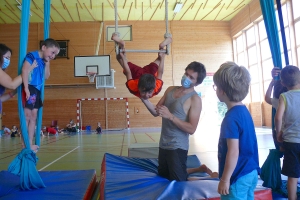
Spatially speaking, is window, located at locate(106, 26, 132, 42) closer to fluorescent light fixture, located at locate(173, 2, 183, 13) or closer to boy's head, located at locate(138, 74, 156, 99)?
fluorescent light fixture, located at locate(173, 2, 183, 13)

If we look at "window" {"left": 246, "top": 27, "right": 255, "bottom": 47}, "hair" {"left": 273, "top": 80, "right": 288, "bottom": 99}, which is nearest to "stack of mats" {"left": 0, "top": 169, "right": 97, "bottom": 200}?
"hair" {"left": 273, "top": 80, "right": 288, "bottom": 99}

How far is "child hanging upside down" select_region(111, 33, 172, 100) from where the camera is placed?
272 cm

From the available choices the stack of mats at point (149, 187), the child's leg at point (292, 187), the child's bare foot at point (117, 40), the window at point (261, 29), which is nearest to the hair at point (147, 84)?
the stack of mats at point (149, 187)

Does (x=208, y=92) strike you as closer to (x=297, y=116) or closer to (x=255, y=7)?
(x=255, y=7)

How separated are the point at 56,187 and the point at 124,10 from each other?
11.8m

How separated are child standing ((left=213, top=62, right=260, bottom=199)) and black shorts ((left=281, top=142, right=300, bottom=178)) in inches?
32.9

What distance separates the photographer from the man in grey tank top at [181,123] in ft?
8.38

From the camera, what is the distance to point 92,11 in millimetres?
13016

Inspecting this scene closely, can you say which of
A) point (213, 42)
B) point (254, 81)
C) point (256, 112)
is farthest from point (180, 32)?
point (256, 112)

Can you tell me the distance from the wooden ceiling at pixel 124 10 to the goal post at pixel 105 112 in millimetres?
4376

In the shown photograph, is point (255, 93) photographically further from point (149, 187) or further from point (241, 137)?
point (241, 137)

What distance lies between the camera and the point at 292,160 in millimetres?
2268

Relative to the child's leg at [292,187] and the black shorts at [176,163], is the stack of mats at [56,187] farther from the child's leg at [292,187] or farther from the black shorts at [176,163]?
the child's leg at [292,187]

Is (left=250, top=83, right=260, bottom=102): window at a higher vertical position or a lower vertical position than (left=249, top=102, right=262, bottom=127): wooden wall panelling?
higher
